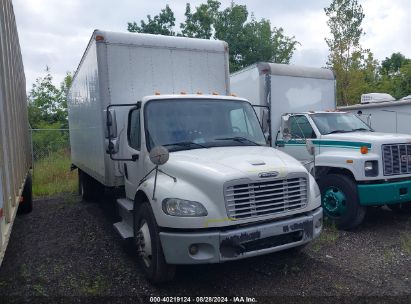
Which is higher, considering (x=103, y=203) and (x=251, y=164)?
(x=251, y=164)

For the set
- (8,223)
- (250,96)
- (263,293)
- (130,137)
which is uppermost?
(250,96)

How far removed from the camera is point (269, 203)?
13.8ft

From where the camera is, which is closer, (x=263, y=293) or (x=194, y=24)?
Answer: (x=263, y=293)

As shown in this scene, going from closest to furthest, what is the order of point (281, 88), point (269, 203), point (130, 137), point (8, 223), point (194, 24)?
point (8, 223)
point (269, 203)
point (130, 137)
point (281, 88)
point (194, 24)

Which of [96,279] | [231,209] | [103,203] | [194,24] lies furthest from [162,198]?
[194,24]

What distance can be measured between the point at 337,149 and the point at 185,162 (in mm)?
3581

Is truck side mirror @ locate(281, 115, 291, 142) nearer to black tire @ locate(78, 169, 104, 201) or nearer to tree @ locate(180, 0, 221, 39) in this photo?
black tire @ locate(78, 169, 104, 201)

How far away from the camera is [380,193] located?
243 inches

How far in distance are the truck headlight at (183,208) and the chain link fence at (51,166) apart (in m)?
8.34

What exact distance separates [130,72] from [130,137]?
1182mm

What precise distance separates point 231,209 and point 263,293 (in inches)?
42.0

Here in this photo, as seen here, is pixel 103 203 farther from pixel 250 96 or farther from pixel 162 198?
pixel 162 198

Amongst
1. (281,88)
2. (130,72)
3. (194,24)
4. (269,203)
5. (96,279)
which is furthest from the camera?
(194,24)

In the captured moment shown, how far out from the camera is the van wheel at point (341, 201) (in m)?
6.37
